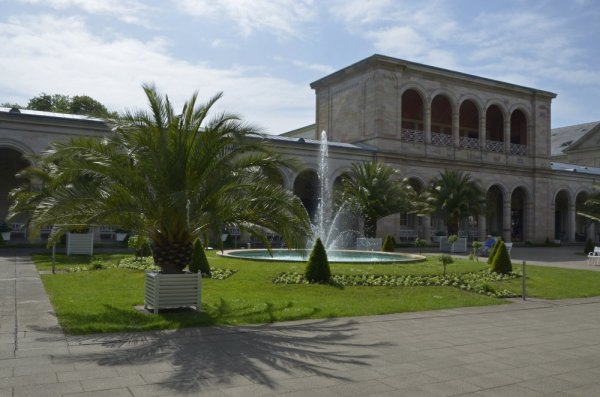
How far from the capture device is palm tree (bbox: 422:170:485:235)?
33.5 metres

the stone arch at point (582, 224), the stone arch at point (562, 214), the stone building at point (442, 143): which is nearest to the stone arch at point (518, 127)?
the stone building at point (442, 143)

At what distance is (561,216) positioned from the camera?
52281 millimetres

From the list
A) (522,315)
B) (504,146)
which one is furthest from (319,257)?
(504,146)

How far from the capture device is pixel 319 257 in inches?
582

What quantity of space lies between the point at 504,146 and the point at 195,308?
3935 cm

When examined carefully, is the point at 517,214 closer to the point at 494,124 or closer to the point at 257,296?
the point at 494,124

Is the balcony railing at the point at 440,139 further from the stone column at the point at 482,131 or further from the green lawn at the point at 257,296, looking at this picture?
the green lawn at the point at 257,296

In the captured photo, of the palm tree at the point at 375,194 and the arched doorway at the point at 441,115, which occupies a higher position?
the arched doorway at the point at 441,115

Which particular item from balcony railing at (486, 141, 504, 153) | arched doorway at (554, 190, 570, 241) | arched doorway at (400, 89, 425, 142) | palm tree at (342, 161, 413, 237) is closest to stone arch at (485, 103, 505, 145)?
balcony railing at (486, 141, 504, 153)

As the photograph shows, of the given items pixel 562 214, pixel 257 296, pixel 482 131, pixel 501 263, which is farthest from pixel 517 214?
pixel 257 296

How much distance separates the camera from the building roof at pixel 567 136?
2559 inches

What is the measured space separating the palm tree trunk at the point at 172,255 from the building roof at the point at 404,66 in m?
29.7

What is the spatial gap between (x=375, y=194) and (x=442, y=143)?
13066 mm

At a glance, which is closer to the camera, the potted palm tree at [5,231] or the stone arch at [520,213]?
the potted palm tree at [5,231]
